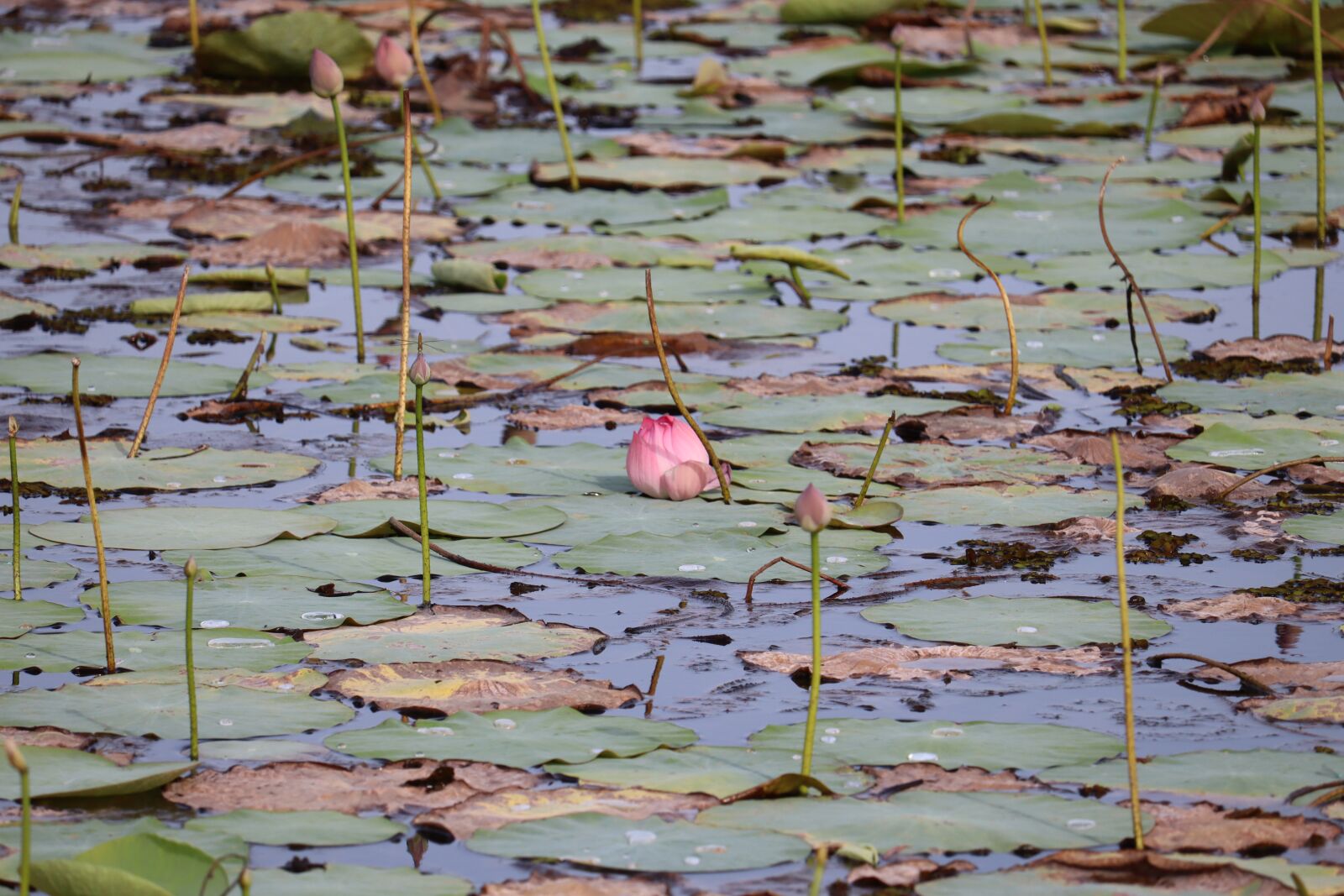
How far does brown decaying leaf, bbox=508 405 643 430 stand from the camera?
4.15m

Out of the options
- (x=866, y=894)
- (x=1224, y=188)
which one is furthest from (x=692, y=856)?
(x=1224, y=188)

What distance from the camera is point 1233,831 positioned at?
2133mm

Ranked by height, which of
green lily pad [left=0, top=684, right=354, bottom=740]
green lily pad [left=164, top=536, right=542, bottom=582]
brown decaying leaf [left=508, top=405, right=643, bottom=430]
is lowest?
brown decaying leaf [left=508, top=405, right=643, bottom=430]

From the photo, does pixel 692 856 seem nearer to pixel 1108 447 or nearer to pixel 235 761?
pixel 235 761

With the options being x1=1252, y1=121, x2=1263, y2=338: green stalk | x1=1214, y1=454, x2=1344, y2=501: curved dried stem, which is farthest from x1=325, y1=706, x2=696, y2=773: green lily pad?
x1=1252, y1=121, x2=1263, y2=338: green stalk

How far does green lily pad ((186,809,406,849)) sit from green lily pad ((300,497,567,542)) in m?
1.14

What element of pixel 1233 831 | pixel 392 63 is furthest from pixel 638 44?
pixel 1233 831

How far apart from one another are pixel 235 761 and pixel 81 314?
3.04m

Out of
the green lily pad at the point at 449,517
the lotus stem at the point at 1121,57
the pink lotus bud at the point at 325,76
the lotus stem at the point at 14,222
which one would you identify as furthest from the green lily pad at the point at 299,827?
the lotus stem at the point at 1121,57

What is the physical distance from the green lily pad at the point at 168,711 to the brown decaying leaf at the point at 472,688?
0.24ft

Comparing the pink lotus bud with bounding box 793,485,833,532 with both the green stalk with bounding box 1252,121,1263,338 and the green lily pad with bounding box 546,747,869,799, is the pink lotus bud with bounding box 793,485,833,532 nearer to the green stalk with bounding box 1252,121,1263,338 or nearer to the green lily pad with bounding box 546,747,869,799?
the green lily pad with bounding box 546,747,869,799

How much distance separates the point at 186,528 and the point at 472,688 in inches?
38.1

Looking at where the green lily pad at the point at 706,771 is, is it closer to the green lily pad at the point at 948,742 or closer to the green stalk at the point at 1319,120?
the green lily pad at the point at 948,742

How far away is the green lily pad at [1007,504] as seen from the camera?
11.3ft
